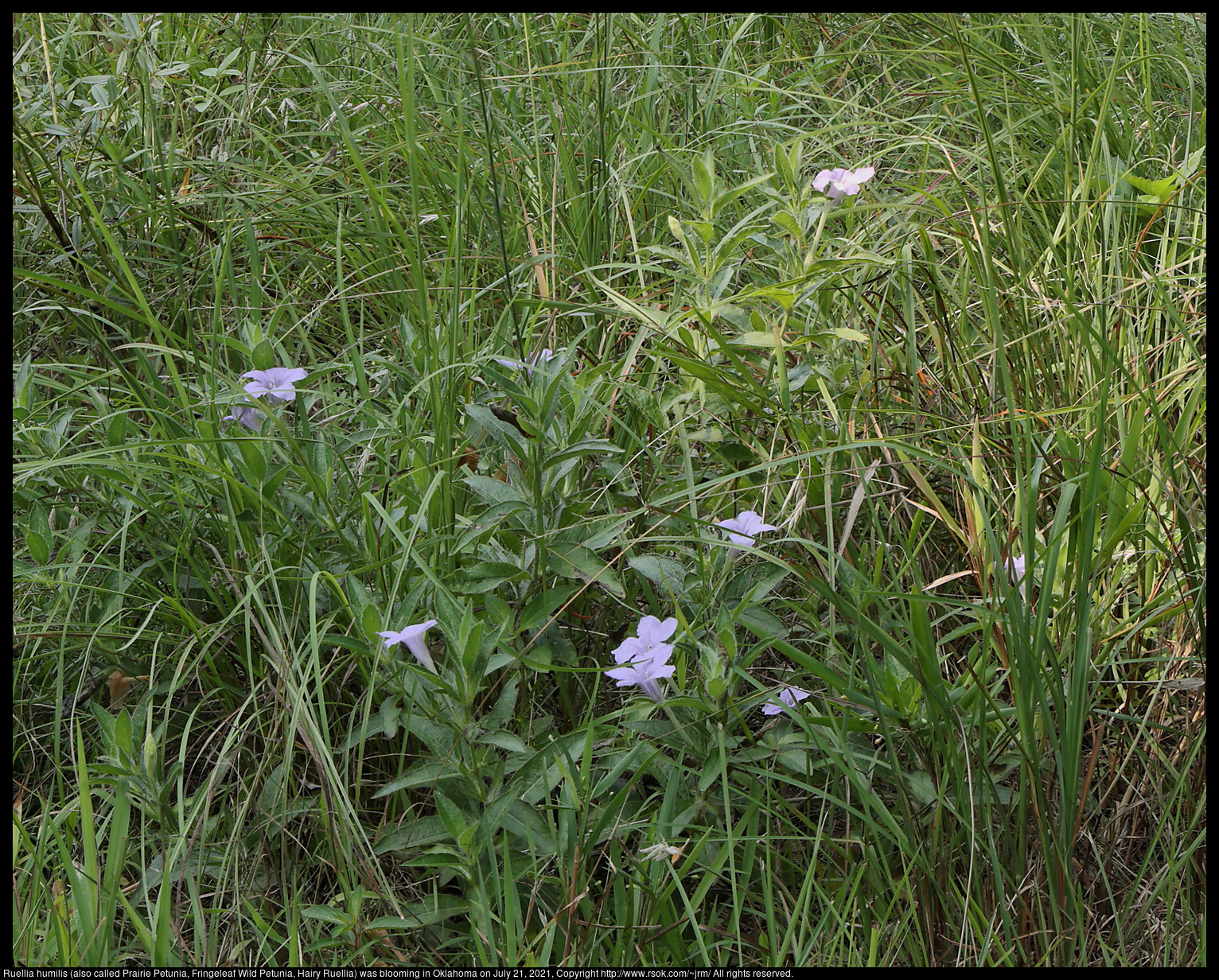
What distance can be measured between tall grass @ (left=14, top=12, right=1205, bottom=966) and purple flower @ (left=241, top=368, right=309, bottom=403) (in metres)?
0.07

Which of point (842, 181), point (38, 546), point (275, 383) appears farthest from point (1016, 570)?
point (38, 546)

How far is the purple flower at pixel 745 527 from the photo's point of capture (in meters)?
1.36

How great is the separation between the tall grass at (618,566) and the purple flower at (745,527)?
26 millimetres

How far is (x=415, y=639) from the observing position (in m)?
1.29

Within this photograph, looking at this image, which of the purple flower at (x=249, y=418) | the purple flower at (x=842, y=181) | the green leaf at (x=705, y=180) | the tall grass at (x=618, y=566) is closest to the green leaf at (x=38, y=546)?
the tall grass at (x=618, y=566)

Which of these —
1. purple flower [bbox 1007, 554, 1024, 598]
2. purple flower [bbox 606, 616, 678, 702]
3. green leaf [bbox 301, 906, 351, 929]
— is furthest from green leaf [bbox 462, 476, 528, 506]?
purple flower [bbox 1007, 554, 1024, 598]

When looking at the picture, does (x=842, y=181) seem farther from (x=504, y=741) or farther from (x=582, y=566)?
(x=504, y=741)

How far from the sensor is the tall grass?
1.25 metres

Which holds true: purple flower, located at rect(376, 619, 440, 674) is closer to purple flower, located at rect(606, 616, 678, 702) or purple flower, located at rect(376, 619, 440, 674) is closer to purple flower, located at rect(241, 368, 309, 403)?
purple flower, located at rect(606, 616, 678, 702)

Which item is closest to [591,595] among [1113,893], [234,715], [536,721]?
[536,721]

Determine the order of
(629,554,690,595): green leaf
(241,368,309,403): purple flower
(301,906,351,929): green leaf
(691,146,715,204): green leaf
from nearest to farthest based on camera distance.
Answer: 1. (301,906,351,929): green leaf
2. (629,554,690,595): green leaf
3. (241,368,309,403): purple flower
4. (691,146,715,204): green leaf

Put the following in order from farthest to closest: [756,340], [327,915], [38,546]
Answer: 1. [756,340]
2. [38,546]
3. [327,915]

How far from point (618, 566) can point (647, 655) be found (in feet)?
1.14

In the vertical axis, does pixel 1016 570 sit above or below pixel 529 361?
below
